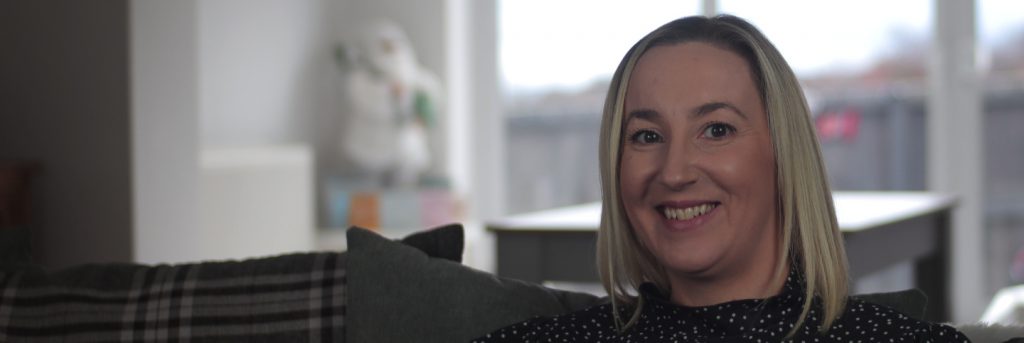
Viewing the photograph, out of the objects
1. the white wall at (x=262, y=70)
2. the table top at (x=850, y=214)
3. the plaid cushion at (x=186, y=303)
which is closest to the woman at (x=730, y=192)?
the plaid cushion at (x=186, y=303)

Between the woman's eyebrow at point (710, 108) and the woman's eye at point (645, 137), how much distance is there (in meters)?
0.06

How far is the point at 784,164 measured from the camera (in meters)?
1.49

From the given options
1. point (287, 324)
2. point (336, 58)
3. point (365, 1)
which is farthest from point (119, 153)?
point (365, 1)

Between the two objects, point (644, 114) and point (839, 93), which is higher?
point (644, 114)

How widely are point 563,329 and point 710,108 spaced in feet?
1.04

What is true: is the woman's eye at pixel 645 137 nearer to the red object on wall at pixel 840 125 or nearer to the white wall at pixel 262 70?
the white wall at pixel 262 70

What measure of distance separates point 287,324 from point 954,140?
14.0ft

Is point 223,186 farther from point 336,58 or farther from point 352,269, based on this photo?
point 352,269

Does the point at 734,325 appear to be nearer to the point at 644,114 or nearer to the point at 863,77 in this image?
the point at 644,114

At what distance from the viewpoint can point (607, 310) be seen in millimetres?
1646

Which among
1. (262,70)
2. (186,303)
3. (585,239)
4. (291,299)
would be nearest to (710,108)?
(291,299)

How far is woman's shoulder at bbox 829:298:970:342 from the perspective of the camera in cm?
146

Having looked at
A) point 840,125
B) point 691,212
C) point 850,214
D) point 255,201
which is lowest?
point 255,201

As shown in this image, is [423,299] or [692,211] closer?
[692,211]
